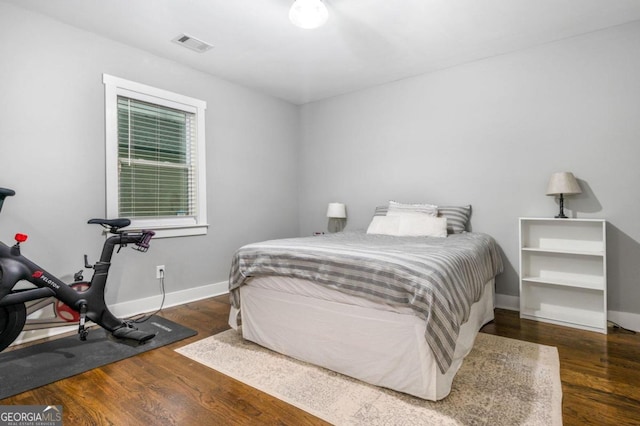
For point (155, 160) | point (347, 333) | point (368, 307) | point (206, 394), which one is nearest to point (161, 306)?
point (155, 160)

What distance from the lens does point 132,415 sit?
5.29 ft

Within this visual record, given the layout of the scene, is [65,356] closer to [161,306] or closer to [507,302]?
[161,306]

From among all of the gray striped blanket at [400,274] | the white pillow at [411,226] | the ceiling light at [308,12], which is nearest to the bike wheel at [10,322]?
the gray striped blanket at [400,274]

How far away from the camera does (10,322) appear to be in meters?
2.14

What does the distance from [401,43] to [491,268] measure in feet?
7.15

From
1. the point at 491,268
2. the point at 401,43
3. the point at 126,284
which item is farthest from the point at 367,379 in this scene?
the point at 401,43

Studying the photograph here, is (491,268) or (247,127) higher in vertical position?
(247,127)

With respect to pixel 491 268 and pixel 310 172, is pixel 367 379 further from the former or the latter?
pixel 310 172

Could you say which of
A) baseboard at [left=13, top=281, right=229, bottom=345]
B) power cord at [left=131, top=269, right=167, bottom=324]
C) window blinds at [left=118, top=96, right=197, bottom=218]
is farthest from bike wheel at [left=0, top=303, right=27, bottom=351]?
window blinds at [left=118, top=96, right=197, bottom=218]

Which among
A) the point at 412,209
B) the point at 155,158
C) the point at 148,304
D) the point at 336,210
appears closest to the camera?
the point at 148,304

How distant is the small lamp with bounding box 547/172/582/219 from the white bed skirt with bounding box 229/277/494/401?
1214 millimetres

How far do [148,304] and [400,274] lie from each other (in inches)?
103

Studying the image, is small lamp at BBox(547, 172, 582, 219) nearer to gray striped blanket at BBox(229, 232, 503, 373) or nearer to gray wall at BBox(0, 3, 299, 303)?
gray striped blanket at BBox(229, 232, 503, 373)

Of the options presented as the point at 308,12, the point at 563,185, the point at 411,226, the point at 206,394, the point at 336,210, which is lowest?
the point at 206,394
